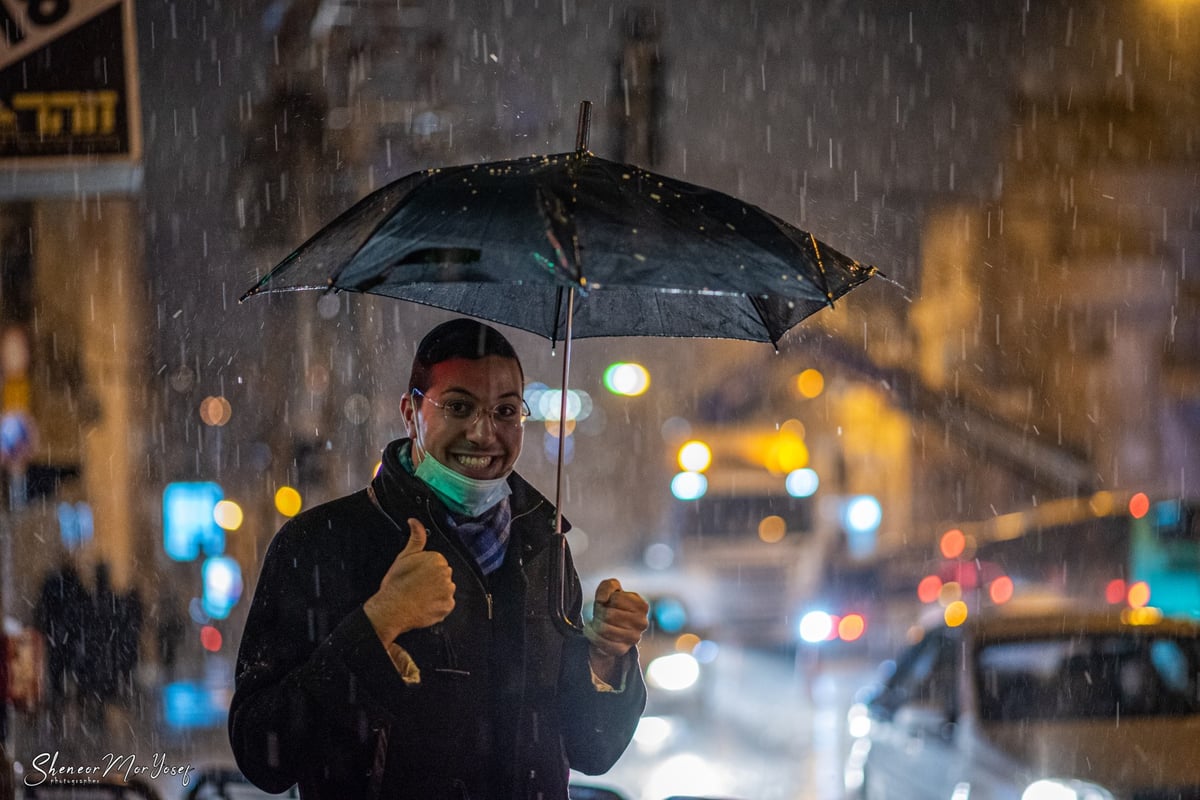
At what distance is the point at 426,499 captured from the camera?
3166 millimetres

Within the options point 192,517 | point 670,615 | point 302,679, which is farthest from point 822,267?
point 192,517

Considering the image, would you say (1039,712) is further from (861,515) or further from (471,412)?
(861,515)

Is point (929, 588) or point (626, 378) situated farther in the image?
point (626, 378)

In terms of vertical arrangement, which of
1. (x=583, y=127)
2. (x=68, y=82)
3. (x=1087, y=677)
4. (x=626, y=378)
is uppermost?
(x=68, y=82)

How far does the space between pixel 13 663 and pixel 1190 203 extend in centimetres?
2771

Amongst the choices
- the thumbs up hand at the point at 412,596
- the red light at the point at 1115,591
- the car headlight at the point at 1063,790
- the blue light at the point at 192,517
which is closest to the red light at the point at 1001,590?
the red light at the point at 1115,591

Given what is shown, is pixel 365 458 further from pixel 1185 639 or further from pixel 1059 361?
pixel 1059 361

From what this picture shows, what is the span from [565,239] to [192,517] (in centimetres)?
1441

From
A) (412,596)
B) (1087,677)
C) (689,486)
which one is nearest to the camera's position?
(412,596)

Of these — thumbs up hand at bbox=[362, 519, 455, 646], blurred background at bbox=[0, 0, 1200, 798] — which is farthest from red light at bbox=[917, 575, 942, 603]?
thumbs up hand at bbox=[362, 519, 455, 646]

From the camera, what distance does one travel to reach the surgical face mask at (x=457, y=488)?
10.5ft

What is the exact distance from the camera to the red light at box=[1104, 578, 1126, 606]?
15.2 meters

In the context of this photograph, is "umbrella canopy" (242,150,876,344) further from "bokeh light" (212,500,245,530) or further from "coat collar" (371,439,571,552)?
"bokeh light" (212,500,245,530)

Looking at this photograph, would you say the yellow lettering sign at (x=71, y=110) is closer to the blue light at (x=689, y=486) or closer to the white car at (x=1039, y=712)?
the white car at (x=1039, y=712)
